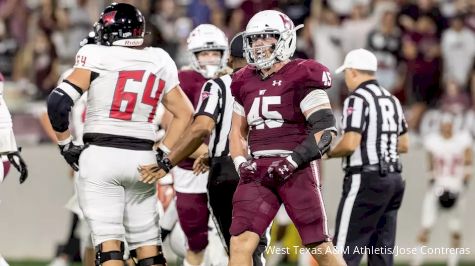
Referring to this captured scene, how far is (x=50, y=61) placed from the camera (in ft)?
50.3

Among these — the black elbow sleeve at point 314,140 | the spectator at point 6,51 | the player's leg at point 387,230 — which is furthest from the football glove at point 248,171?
the spectator at point 6,51

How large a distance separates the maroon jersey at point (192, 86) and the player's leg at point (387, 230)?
5.28 ft

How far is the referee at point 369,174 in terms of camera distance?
981 centimetres

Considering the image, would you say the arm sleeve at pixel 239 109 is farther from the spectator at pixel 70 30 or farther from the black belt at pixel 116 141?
the spectator at pixel 70 30

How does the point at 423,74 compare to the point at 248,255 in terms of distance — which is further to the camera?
the point at 423,74

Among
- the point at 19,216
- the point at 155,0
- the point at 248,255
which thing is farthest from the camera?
the point at 155,0

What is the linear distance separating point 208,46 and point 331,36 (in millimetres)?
5716

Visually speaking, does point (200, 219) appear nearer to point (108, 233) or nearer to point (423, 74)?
point (108, 233)

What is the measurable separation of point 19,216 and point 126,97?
6.13m

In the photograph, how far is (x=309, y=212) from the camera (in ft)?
26.7

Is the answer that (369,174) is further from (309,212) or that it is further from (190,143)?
(309,212)

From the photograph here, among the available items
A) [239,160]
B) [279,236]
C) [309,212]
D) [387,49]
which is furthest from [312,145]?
[387,49]

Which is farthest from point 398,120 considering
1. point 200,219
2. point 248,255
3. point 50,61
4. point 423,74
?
point 50,61

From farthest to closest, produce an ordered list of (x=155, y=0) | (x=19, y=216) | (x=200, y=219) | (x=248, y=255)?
(x=155, y=0)
(x=19, y=216)
(x=200, y=219)
(x=248, y=255)
